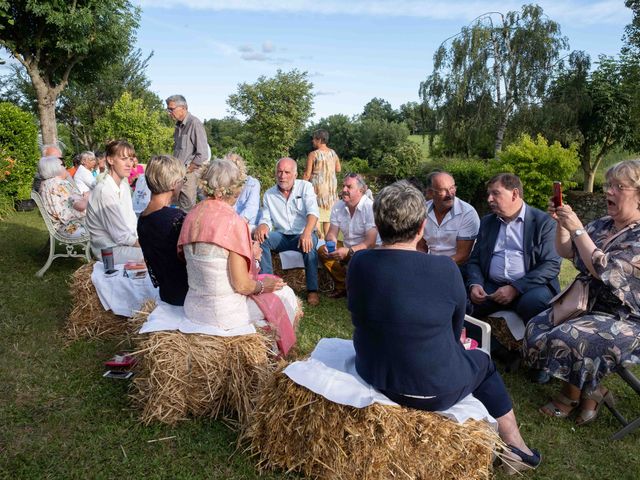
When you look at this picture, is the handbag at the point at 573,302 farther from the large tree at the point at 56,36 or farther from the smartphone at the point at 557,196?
the large tree at the point at 56,36

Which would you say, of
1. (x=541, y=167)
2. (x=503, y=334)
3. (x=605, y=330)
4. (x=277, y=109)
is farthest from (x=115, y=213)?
(x=277, y=109)

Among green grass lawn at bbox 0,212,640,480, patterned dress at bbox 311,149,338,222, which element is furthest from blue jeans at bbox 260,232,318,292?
patterned dress at bbox 311,149,338,222

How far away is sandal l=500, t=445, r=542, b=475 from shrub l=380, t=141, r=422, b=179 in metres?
22.0

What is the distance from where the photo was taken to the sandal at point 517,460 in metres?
2.56

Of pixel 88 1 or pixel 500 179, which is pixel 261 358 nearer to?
pixel 500 179

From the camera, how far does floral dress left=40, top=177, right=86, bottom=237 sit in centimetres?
606

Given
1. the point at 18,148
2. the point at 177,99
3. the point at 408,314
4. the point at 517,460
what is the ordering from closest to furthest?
the point at 408,314 < the point at 517,460 < the point at 177,99 < the point at 18,148

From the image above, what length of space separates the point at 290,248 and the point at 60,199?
2.98m

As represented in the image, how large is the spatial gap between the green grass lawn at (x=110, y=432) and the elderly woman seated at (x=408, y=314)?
35cm

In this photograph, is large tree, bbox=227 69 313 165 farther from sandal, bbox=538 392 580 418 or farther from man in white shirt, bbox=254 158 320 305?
sandal, bbox=538 392 580 418

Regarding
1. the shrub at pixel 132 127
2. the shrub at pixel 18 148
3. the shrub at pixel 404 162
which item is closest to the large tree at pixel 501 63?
the shrub at pixel 404 162

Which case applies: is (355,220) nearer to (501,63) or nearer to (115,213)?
(115,213)

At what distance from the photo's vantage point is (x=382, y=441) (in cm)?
222

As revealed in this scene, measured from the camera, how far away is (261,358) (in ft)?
10.1
